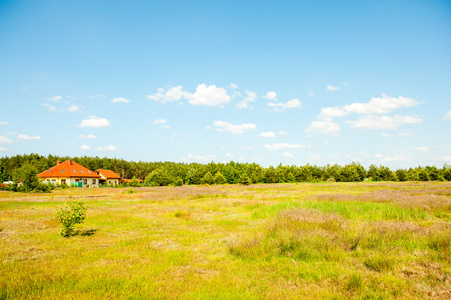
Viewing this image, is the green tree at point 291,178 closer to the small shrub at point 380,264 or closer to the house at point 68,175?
the house at point 68,175

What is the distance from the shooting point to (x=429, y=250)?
22.4ft

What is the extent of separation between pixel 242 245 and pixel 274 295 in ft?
9.16

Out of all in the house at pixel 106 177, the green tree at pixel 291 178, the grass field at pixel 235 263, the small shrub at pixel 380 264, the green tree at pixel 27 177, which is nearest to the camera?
the grass field at pixel 235 263

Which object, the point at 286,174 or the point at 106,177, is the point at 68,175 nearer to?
the point at 106,177

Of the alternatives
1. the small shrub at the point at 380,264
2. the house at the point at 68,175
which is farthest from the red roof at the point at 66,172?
the small shrub at the point at 380,264

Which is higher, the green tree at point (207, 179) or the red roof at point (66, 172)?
the red roof at point (66, 172)

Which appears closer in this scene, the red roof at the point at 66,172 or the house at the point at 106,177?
the red roof at the point at 66,172

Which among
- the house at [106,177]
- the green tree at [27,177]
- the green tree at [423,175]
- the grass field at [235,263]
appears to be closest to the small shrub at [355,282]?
→ the grass field at [235,263]

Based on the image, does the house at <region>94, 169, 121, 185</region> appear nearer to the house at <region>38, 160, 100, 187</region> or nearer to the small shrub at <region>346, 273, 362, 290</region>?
the house at <region>38, 160, 100, 187</region>

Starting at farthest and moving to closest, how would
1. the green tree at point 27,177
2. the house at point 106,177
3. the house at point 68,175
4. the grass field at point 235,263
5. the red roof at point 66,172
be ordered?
the house at point 106,177, the red roof at point 66,172, the house at point 68,175, the green tree at point 27,177, the grass field at point 235,263

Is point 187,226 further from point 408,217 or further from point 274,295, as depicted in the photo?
point 408,217

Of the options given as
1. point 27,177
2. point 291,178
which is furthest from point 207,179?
point 27,177

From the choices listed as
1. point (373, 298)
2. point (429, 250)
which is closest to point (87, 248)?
point (373, 298)

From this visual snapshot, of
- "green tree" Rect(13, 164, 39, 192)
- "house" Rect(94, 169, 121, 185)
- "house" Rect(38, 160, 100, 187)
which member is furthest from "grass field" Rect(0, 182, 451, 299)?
"house" Rect(94, 169, 121, 185)
